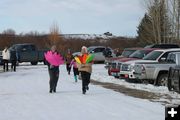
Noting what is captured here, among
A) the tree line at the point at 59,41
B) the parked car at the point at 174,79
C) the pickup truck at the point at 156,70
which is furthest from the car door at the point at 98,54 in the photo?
the parked car at the point at 174,79

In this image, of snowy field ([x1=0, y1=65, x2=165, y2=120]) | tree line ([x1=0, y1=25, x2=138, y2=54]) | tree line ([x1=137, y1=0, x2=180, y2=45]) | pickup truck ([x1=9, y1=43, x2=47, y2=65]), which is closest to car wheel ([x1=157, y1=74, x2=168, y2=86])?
snowy field ([x1=0, y1=65, x2=165, y2=120])

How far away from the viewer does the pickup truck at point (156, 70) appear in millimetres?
19297

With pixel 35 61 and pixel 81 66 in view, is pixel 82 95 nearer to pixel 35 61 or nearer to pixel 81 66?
pixel 81 66

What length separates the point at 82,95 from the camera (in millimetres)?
15031

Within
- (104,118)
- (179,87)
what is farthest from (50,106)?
(179,87)

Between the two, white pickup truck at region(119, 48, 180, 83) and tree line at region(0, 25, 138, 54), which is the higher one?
tree line at region(0, 25, 138, 54)

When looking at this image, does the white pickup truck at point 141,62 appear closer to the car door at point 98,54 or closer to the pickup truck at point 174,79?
the pickup truck at point 174,79

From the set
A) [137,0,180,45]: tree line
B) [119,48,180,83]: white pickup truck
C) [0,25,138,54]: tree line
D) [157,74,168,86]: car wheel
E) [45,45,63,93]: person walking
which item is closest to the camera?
[45,45,63,93]: person walking

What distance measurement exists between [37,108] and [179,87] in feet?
14.0

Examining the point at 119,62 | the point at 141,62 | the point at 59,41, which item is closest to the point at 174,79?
the point at 141,62

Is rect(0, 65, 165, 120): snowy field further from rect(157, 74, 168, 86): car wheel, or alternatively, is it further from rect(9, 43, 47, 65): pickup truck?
rect(9, 43, 47, 65): pickup truck

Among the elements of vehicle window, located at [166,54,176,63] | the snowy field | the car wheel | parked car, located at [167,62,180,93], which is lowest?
the snowy field

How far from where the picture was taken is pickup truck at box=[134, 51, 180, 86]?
1930 cm

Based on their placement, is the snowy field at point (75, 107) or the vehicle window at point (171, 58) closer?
the snowy field at point (75, 107)
